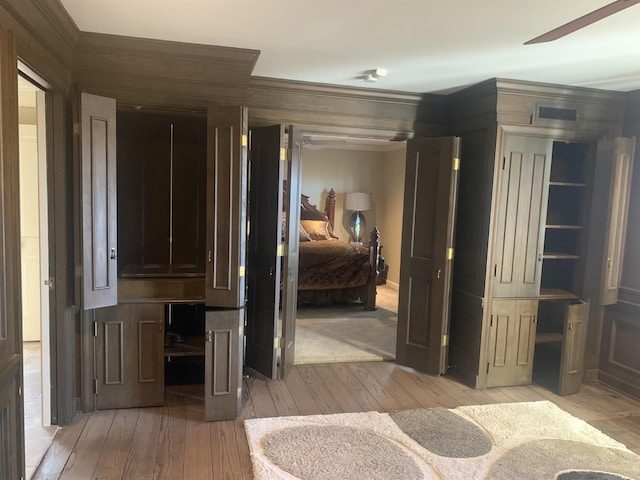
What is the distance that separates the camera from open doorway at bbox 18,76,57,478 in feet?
9.16

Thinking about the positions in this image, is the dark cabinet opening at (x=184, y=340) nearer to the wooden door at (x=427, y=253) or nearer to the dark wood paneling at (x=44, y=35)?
the wooden door at (x=427, y=253)

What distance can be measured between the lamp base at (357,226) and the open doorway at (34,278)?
206 inches

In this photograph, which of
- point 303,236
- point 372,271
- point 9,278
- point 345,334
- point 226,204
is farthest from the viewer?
point 303,236

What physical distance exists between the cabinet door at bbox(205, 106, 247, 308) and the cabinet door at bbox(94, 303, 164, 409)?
20.7 inches

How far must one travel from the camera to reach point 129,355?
3.21m

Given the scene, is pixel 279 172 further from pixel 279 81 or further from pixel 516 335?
pixel 516 335

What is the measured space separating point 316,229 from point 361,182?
154 cm

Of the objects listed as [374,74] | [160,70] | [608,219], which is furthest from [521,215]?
[160,70]

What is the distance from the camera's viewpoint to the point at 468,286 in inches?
155

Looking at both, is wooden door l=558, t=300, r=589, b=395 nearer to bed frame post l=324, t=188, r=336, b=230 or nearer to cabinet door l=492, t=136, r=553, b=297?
cabinet door l=492, t=136, r=553, b=297

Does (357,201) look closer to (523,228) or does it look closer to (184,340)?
(523,228)

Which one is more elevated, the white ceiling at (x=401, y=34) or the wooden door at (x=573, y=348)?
the white ceiling at (x=401, y=34)

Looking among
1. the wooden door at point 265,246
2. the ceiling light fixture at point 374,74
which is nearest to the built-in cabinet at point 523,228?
the ceiling light fixture at point 374,74

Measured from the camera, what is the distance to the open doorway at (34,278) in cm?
279
